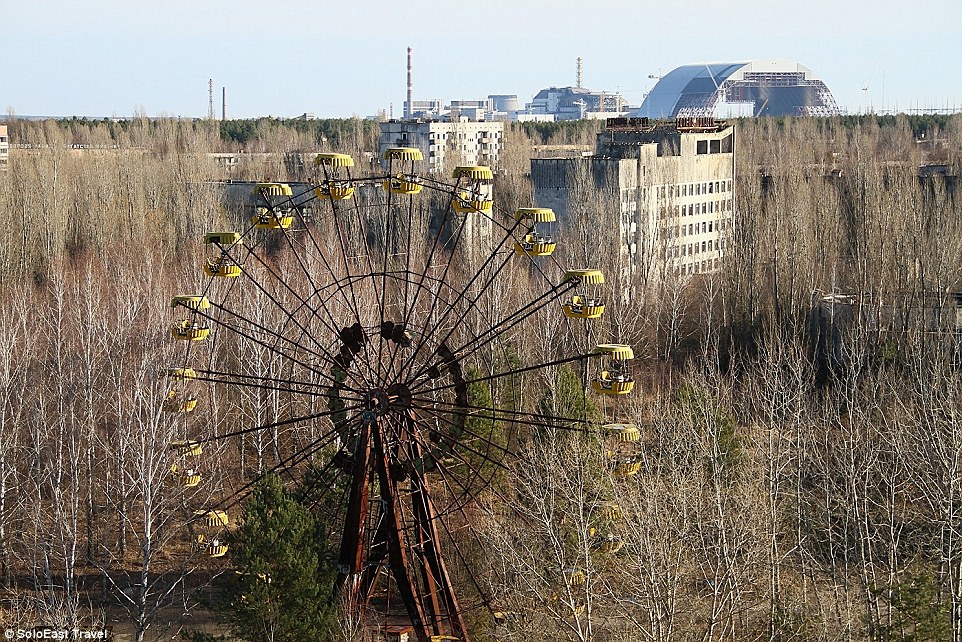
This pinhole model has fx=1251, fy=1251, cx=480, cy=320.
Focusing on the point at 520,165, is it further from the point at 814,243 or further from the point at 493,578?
the point at 493,578

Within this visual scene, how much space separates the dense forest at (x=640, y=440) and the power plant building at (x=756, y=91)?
90.9 meters

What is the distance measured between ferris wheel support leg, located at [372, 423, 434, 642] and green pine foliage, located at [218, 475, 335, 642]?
266 centimetres

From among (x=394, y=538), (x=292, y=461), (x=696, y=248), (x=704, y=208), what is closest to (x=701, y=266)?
(x=696, y=248)

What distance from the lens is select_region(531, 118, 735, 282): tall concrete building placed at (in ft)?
131

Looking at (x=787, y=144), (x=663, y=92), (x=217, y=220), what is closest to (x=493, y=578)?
(x=217, y=220)

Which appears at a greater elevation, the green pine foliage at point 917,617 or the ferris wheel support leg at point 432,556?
the ferris wheel support leg at point 432,556

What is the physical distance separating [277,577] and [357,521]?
149 inches

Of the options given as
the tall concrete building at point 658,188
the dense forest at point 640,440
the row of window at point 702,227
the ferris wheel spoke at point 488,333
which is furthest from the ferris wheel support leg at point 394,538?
the row of window at point 702,227

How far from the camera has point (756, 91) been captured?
459 ft

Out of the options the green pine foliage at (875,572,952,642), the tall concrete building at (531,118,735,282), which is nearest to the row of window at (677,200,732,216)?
the tall concrete building at (531,118,735,282)

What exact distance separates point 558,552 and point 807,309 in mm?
21609

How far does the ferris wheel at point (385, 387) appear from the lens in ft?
46.7

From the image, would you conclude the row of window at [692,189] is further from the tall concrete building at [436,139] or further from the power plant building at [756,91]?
the power plant building at [756,91]

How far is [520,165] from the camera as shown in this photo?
5788 cm
